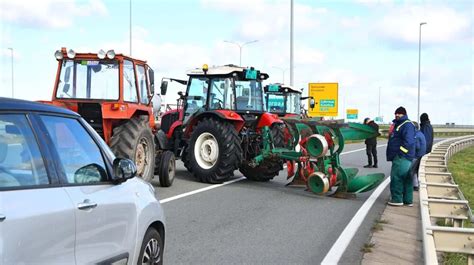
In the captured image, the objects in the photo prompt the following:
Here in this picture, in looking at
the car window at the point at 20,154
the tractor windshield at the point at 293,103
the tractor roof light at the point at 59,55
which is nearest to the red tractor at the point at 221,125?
the tractor roof light at the point at 59,55

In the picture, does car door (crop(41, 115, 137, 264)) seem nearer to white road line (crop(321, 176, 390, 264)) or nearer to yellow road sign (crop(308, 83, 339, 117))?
white road line (crop(321, 176, 390, 264))

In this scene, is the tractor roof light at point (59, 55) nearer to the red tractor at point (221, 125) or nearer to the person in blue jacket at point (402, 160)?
the red tractor at point (221, 125)

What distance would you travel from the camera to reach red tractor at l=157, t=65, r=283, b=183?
1284 cm

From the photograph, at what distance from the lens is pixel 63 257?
3355 mm

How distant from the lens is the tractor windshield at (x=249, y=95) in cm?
1400

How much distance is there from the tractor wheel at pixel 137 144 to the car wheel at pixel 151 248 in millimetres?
5397

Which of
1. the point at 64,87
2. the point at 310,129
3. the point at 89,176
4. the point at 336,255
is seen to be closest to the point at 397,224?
the point at 336,255

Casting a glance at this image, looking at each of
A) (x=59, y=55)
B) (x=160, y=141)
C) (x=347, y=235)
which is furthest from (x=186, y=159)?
(x=347, y=235)

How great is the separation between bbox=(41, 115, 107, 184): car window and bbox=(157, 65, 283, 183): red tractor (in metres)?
7.89

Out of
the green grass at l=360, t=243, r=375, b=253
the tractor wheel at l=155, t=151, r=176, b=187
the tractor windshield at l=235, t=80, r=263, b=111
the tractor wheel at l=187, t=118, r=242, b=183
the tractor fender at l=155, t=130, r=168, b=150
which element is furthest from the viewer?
the tractor windshield at l=235, t=80, r=263, b=111

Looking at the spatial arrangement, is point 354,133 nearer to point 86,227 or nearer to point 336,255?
point 336,255

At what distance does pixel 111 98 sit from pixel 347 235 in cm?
553

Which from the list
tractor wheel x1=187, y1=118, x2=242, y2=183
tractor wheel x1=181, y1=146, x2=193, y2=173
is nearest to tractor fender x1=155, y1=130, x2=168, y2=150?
tractor wheel x1=187, y1=118, x2=242, y2=183

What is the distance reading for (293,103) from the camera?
25750 mm
